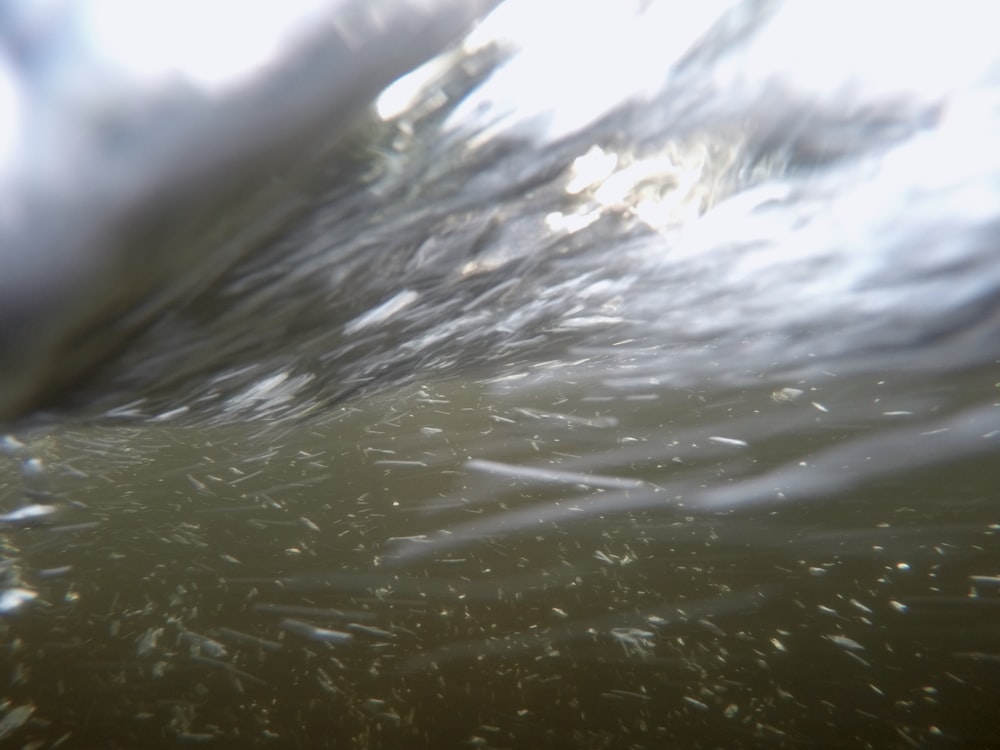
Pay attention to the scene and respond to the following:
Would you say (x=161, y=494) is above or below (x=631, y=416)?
below

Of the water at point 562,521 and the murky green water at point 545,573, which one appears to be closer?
the water at point 562,521

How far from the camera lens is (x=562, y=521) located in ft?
3.44

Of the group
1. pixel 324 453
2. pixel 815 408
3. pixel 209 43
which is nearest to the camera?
pixel 209 43

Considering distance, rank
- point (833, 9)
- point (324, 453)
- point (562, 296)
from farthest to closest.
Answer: point (324, 453) → point (562, 296) → point (833, 9)

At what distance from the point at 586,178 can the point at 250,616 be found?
2.93ft

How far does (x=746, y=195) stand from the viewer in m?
0.61

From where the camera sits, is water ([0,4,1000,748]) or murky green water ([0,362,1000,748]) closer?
water ([0,4,1000,748])

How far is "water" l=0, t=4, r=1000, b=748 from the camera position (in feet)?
2.58

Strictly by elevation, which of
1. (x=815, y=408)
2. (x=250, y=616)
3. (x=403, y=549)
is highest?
(x=815, y=408)

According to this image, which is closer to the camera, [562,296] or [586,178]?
[586,178]

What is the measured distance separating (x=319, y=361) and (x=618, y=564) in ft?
2.01

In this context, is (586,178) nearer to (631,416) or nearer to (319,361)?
(319,361)

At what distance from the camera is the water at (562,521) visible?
0.79 m

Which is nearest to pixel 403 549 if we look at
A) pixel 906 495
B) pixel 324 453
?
pixel 324 453
